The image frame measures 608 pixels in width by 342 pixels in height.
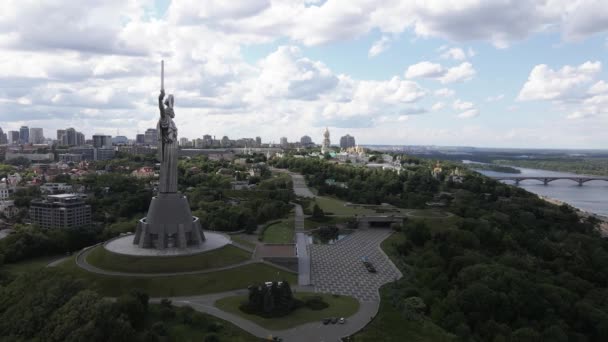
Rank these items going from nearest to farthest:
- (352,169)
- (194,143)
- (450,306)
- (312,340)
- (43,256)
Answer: (312,340), (450,306), (43,256), (352,169), (194,143)

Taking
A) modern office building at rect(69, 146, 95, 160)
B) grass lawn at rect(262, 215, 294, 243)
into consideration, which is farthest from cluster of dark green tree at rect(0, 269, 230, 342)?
modern office building at rect(69, 146, 95, 160)

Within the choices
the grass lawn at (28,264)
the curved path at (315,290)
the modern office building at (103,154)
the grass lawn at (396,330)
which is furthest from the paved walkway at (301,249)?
the modern office building at (103,154)

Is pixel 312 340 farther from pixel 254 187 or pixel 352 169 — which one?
pixel 352 169

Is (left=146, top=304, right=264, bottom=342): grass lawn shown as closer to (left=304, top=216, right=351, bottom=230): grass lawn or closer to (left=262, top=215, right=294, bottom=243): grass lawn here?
(left=262, top=215, right=294, bottom=243): grass lawn

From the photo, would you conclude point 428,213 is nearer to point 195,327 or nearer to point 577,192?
point 195,327

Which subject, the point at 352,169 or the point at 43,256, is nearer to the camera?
the point at 43,256

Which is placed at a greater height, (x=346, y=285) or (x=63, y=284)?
(x=63, y=284)

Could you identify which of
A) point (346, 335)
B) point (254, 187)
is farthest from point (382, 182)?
point (346, 335)
